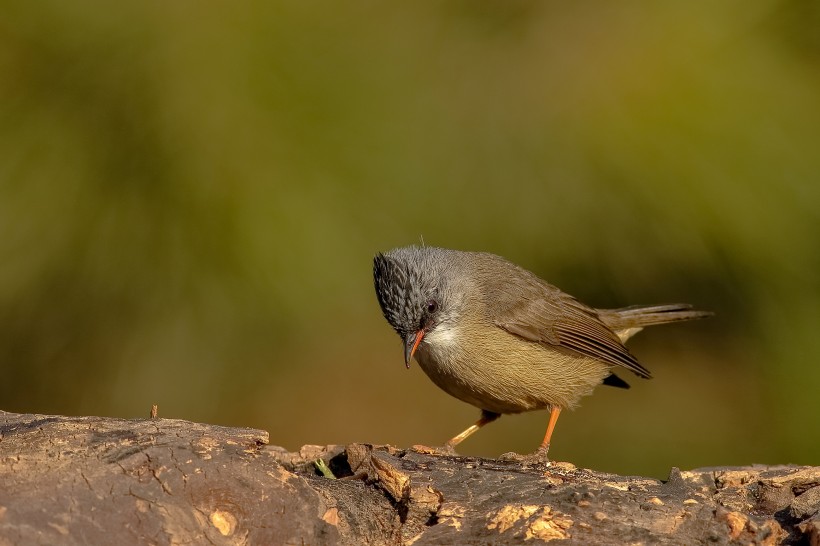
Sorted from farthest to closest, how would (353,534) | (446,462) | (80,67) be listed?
(80,67)
(446,462)
(353,534)

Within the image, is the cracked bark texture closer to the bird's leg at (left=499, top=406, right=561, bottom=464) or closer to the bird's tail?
the bird's leg at (left=499, top=406, right=561, bottom=464)

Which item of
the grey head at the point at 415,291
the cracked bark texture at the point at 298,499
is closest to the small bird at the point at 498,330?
the grey head at the point at 415,291

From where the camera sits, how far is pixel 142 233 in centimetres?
522

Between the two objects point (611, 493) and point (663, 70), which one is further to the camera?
point (663, 70)

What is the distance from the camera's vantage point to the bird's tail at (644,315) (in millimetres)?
5902

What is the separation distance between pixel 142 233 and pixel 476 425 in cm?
204

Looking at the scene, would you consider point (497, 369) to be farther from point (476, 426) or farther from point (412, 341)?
point (476, 426)

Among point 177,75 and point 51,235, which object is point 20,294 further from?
point 177,75

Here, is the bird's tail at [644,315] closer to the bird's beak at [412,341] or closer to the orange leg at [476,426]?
the orange leg at [476,426]

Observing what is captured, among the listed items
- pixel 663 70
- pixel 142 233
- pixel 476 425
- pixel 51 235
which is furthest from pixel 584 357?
pixel 51 235

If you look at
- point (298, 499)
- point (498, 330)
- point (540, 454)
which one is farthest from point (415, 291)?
point (298, 499)

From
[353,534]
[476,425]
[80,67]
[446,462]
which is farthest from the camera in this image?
[476,425]

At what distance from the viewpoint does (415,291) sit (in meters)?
5.20

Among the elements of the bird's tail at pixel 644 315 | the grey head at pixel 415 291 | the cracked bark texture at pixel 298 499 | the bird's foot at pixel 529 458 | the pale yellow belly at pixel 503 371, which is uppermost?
the bird's tail at pixel 644 315
